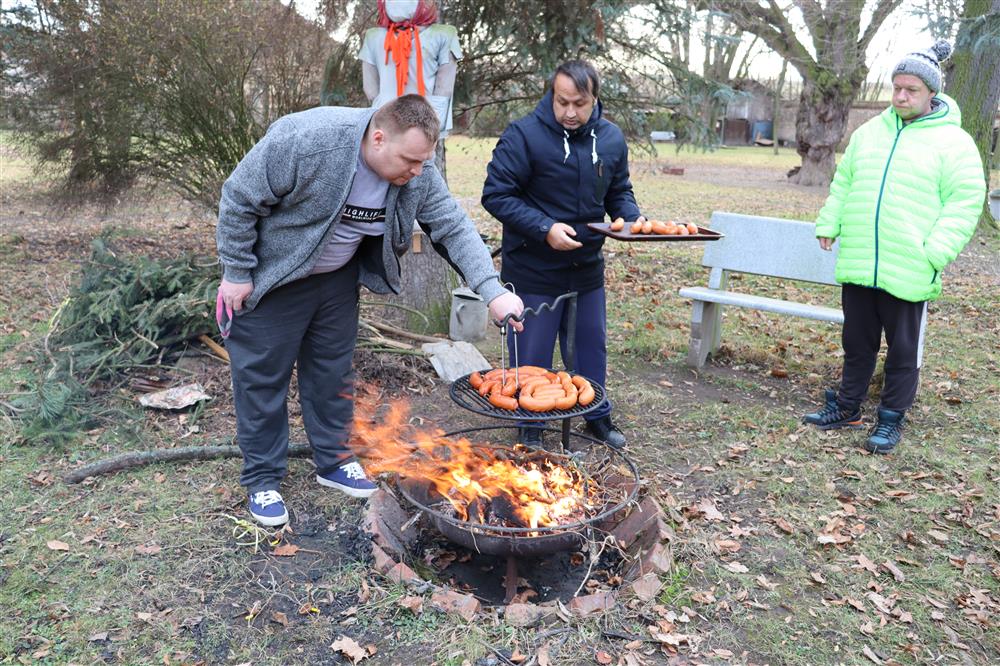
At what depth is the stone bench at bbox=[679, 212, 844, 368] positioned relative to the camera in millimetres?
5449

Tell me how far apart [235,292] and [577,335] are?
1.89m

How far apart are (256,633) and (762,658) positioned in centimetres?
181

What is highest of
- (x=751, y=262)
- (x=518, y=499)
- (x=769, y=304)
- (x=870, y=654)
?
(x=751, y=262)

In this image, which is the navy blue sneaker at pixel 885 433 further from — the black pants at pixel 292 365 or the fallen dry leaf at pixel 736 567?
the black pants at pixel 292 365

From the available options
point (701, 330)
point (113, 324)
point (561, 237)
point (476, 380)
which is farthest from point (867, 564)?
point (113, 324)

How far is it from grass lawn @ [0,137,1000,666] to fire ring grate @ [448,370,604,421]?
28.8 inches

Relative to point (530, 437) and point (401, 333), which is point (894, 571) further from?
point (401, 333)

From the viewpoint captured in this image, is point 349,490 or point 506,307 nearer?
point 506,307

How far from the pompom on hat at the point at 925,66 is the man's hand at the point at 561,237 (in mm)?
1965

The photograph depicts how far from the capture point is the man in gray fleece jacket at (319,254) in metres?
2.93

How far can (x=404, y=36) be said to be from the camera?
593cm

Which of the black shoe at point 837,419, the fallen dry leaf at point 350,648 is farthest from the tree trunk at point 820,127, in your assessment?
the fallen dry leaf at point 350,648

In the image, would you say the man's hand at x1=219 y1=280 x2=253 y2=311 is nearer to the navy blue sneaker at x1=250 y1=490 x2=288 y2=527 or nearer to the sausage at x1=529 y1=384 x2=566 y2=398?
the navy blue sneaker at x1=250 y1=490 x2=288 y2=527

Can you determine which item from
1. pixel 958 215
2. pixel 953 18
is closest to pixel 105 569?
pixel 958 215
